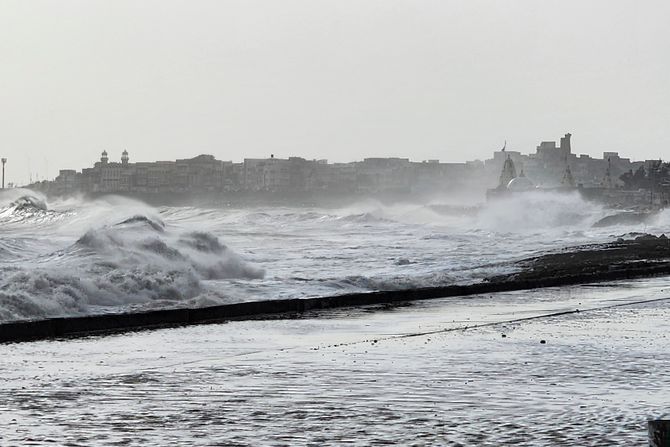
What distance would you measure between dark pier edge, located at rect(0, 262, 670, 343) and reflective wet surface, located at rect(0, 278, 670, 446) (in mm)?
477

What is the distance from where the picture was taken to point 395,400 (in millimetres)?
7438

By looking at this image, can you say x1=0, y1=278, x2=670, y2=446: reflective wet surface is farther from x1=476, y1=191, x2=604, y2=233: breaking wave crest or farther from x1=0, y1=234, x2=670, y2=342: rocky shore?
x1=476, y1=191, x2=604, y2=233: breaking wave crest

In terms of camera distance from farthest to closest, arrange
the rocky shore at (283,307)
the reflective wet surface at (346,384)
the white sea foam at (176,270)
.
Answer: the white sea foam at (176,270) → the rocky shore at (283,307) → the reflective wet surface at (346,384)

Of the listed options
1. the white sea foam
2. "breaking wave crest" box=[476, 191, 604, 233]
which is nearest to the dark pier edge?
the white sea foam

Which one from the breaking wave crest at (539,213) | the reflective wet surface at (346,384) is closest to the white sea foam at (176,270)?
the reflective wet surface at (346,384)

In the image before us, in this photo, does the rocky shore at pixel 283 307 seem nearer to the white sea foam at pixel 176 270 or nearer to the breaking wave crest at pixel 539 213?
the white sea foam at pixel 176 270

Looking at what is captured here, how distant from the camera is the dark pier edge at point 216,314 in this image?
11.7 meters

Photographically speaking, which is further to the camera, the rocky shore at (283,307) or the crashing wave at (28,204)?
the crashing wave at (28,204)

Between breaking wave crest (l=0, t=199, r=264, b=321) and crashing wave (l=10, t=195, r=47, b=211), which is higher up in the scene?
crashing wave (l=10, t=195, r=47, b=211)

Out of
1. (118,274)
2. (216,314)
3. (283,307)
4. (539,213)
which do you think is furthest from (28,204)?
(216,314)

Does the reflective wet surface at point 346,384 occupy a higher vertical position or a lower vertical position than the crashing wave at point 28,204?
lower

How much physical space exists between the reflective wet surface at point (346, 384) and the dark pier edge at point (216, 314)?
48 cm

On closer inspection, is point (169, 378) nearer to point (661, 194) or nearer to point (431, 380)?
point (431, 380)

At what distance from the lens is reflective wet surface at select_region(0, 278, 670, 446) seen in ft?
20.6
